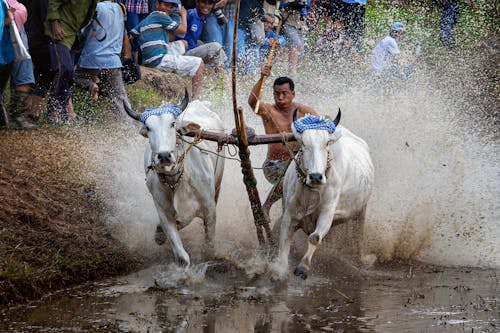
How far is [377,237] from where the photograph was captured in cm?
1000

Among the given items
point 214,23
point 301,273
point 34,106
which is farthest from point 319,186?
point 214,23

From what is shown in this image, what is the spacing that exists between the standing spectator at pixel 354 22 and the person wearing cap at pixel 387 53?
0.37 m

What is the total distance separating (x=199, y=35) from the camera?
14.2 meters

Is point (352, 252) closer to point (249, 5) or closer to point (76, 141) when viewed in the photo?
point (76, 141)

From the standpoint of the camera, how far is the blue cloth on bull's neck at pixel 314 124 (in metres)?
8.23

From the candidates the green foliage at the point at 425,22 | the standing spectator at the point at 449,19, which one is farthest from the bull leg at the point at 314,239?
the standing spectator at the point at 449,19

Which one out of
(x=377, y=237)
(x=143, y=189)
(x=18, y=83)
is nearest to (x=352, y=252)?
(x=377, y=237)

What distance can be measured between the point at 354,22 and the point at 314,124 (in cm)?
918

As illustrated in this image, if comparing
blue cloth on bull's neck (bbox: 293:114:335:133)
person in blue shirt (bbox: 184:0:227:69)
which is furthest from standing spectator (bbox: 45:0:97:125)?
blue cloth on bull's neck (bbox: 293:114:335:133)

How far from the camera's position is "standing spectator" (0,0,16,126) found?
35.2ft

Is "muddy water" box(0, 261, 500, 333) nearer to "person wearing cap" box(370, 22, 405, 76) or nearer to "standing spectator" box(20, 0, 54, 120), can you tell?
"standing spectator" box(20, 0, 54, 120)

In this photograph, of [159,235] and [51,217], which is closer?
[159,235]

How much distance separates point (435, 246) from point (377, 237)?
2.24ft

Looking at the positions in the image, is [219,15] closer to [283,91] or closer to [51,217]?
[283,91]
